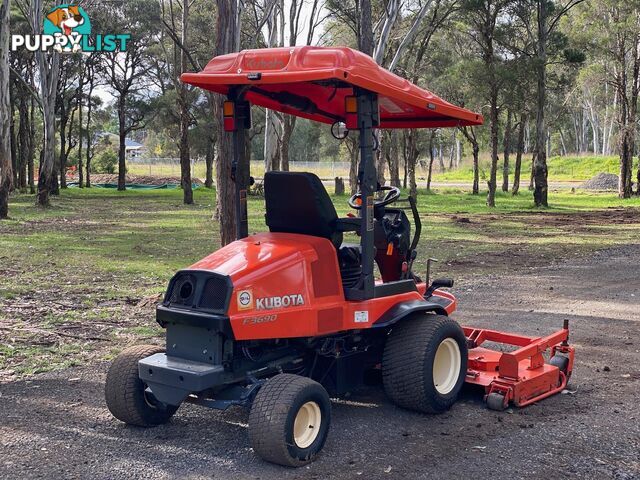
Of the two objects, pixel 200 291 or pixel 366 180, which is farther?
pixel 366 180

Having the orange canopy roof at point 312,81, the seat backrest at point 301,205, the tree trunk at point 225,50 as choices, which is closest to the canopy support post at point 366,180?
the orange canopy roof at point 312,81

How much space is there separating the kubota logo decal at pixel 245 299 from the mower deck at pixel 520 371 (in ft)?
7.06

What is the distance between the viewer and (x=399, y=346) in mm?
5742

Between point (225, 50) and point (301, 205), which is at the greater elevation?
point (225, 50)

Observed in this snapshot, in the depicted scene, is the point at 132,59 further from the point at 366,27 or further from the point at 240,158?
the point at 240,158

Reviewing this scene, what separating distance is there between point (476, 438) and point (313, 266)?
167 centimetres

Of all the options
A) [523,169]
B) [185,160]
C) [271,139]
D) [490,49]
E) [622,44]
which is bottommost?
[523,169]

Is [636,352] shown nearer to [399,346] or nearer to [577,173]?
[399,346]

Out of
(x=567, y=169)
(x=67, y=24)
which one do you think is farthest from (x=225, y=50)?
(x=567, y=169)

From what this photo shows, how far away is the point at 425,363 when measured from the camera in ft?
18.4

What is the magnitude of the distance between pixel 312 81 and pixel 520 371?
292cm

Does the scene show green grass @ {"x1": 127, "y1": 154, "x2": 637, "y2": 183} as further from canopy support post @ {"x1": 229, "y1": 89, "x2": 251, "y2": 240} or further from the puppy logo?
canopy support post @ {"x1": 229, "y1": 89, "x2": 251, "y2": 240}

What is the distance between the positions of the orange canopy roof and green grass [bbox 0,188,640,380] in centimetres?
316

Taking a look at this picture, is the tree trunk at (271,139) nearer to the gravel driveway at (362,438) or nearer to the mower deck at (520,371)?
the mower deck at (520,371)
